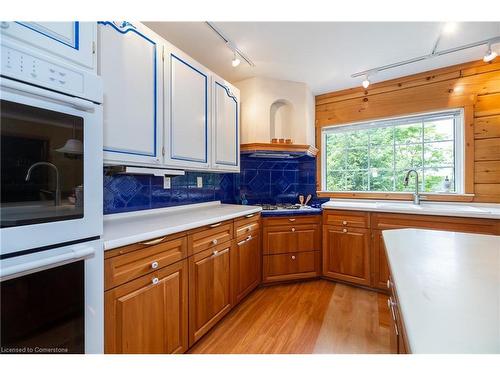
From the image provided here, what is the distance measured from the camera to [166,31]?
1.88 m

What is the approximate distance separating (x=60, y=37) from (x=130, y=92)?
592 millimetres

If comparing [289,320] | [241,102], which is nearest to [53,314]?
[289,320]

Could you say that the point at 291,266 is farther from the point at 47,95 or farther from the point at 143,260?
the point at 47,95

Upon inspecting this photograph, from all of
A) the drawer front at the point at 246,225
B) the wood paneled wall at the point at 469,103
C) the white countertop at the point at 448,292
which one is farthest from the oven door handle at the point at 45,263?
the wood paneled wall at the point at 469,103

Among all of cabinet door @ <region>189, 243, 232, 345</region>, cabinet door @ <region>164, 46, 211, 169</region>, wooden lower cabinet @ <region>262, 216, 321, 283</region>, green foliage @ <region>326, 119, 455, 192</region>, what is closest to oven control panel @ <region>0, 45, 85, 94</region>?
cabinet door @ <region>164, 46, 211, 169</region>

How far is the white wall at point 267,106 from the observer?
8.82 feet

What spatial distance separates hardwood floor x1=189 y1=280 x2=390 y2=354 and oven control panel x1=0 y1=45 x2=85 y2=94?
165cm

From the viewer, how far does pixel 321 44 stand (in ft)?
6.73

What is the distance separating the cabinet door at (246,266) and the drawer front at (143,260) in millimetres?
699

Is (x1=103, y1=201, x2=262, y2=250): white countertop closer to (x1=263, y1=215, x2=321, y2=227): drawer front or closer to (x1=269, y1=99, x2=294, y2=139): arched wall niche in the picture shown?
(x1=263, y1=215, x2=321, y2=227): drawer front

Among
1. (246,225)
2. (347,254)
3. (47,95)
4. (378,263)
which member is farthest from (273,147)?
(47,95)

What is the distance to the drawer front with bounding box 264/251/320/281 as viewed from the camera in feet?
8.07

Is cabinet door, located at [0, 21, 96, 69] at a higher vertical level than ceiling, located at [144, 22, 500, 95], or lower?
lower

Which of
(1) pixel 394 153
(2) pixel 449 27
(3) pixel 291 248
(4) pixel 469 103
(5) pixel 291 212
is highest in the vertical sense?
(2) pixel 449 27
